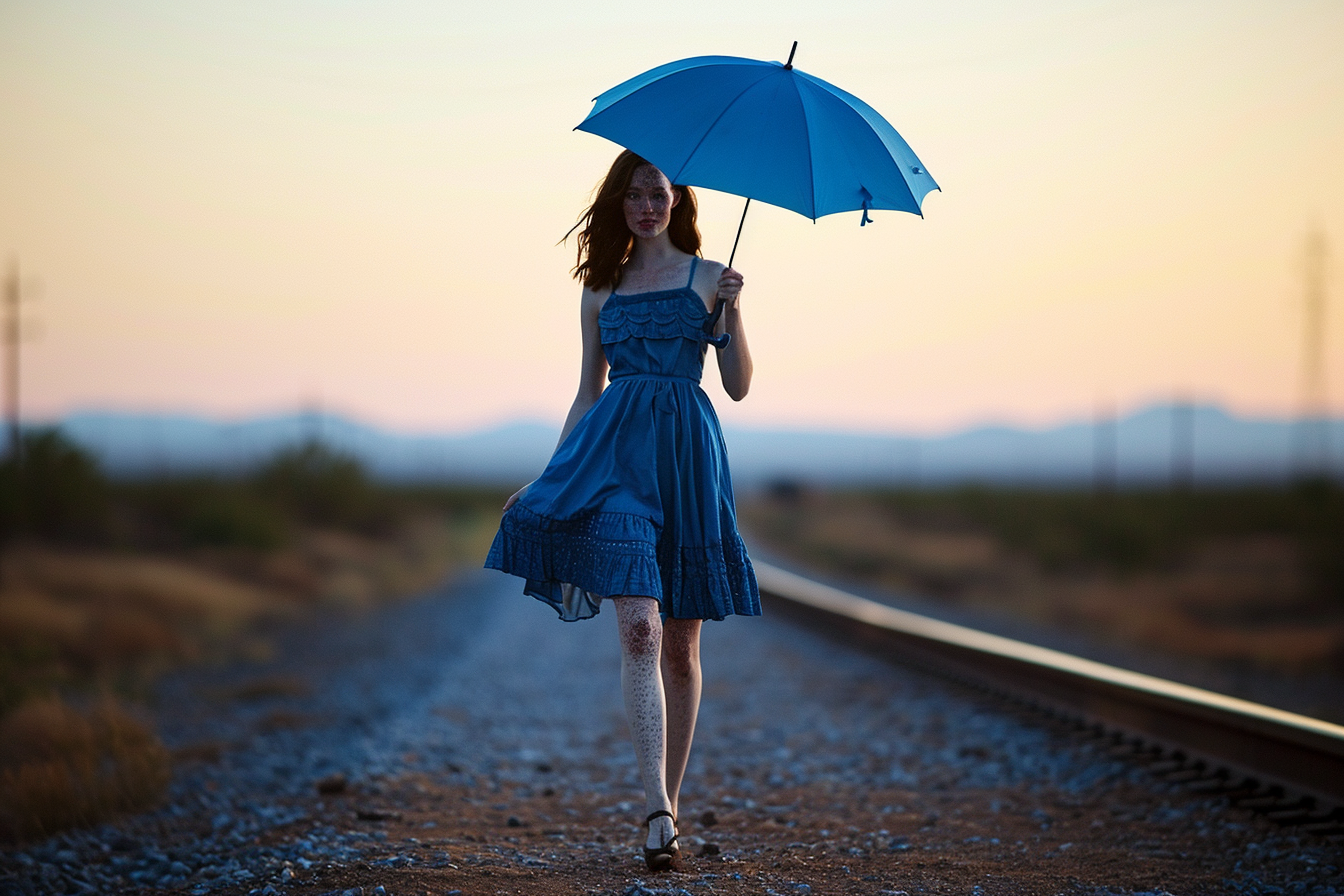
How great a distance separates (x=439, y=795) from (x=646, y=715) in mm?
1880

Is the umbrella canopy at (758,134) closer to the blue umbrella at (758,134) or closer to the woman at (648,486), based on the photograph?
the blue umbrella at (758,134)

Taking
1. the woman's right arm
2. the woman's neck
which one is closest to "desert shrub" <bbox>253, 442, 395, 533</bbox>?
the woman's right arm

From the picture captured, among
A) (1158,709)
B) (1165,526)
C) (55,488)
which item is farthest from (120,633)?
(1165,526)

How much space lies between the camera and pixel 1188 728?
195 inches

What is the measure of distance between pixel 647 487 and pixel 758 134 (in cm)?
114

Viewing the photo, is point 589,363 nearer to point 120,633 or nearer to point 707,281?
point 707,281

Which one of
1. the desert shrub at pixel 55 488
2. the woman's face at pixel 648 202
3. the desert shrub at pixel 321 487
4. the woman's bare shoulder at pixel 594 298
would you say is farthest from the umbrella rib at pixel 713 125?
the desert shrub at pixel 321 487

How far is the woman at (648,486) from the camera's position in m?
3.38

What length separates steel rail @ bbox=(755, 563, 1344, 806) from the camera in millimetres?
4141

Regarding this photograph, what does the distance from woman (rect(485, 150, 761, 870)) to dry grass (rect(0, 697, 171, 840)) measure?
2488 mm

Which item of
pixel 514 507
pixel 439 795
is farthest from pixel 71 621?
pixel 514 507

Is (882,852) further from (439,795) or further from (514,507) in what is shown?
(439,795)

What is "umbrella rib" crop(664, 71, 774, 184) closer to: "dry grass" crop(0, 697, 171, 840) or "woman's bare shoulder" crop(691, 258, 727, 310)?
"woman's bare shoulder" crop(691, 258, 727, 310)

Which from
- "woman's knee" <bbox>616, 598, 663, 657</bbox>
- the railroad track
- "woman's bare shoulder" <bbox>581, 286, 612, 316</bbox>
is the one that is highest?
"woman's bare shoulder" <bbox>581, 286, 612, 316</bbox>
